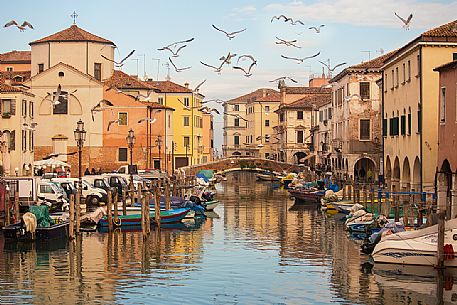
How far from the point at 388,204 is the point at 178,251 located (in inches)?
477

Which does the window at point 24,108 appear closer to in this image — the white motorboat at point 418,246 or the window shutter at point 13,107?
the window shutter at point 13,107

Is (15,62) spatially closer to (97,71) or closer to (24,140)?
(97,71)

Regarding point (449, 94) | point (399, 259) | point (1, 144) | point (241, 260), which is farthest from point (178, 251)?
point (1, 144)

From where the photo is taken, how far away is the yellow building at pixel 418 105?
3788 cm

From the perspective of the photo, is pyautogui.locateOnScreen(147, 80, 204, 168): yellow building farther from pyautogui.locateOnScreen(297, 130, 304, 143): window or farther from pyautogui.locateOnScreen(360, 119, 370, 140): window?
pyautogui.locateOnScreen(360, 119, 370, 140): window

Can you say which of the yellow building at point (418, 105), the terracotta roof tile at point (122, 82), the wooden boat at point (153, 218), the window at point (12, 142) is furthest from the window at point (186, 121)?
the wooden boat at point (153, 218)

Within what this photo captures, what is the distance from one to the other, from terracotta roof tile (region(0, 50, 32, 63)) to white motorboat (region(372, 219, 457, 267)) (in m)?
61.0

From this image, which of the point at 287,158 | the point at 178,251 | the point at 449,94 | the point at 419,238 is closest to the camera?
the point at 419,238

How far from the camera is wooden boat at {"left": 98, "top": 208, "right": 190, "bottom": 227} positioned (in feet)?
114

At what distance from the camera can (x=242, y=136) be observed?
12756cm

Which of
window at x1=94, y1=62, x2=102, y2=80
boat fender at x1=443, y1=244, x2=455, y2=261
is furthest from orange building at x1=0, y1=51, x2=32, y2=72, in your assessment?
boat fender at x1=443, y1=244, x2=455, y2=261

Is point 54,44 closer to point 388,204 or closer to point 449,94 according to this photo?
point 388,204

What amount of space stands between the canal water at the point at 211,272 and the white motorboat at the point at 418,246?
0.32m

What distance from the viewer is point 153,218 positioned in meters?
36.5
